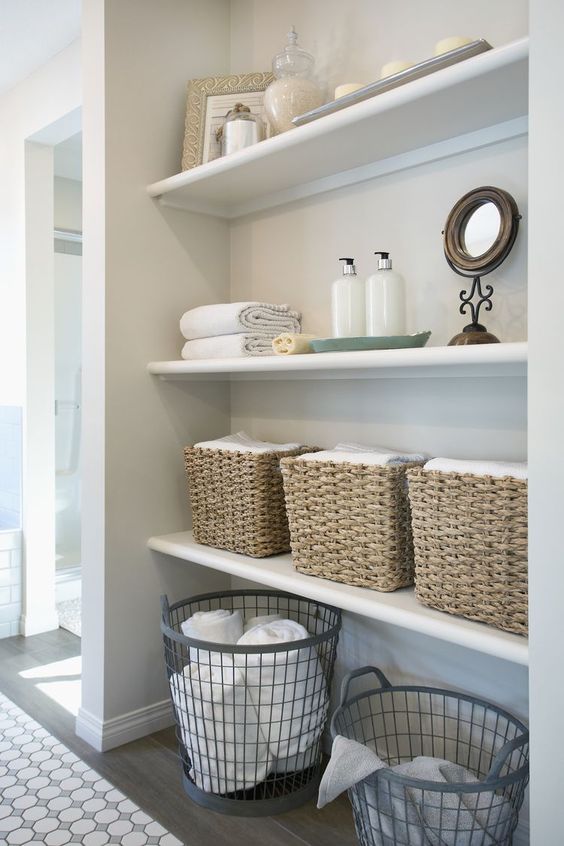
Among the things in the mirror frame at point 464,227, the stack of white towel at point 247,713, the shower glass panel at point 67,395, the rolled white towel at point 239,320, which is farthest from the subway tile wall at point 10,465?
the mirror frame at point 464,227

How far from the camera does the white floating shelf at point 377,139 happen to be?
4.22 feet

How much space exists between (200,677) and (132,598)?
1.39 ft

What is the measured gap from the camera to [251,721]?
1675 mm

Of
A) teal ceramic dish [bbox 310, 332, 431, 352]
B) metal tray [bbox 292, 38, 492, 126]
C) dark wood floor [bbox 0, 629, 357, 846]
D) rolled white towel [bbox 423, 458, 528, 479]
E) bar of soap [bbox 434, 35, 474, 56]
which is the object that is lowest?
dark wood floor [bbox 0, 629, 357, 846]

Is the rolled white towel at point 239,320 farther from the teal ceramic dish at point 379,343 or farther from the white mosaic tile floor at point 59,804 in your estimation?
the white mosaic tile floor at point 59,804

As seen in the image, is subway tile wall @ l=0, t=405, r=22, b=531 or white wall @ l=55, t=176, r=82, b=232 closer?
subway tile wall @ l=0, t=405, r=22, b=531

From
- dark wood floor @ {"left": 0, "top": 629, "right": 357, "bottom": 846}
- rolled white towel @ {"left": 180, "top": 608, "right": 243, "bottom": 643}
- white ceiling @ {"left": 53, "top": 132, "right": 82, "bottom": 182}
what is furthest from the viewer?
white ceiling @ {"left": 53, "top": 132, "right": 82, "bottom": 182}

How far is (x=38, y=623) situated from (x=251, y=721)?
1644 millimetres

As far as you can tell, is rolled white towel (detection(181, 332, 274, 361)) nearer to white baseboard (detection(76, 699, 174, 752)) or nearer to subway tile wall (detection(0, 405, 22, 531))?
white baseboard (detection(76, 699, 174, 752))

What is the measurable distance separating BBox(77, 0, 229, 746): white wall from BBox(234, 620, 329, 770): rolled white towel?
0.47m

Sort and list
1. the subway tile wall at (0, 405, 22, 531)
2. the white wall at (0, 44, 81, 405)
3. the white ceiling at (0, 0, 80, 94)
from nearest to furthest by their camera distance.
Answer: the white ceiling at (0, 0, 80, 94)
the white wall at (0, 44, 81, 405)
the subway tile wall at (0, 405, 22, 531)

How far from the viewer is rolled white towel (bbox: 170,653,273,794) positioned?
165cm

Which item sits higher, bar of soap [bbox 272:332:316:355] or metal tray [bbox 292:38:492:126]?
metal tray [bbox 292:38:492:126]

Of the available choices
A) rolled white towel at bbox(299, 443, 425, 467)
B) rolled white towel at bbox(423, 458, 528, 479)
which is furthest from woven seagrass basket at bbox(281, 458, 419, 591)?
rolled white towel at bbox(423, 458, 528, 479)
